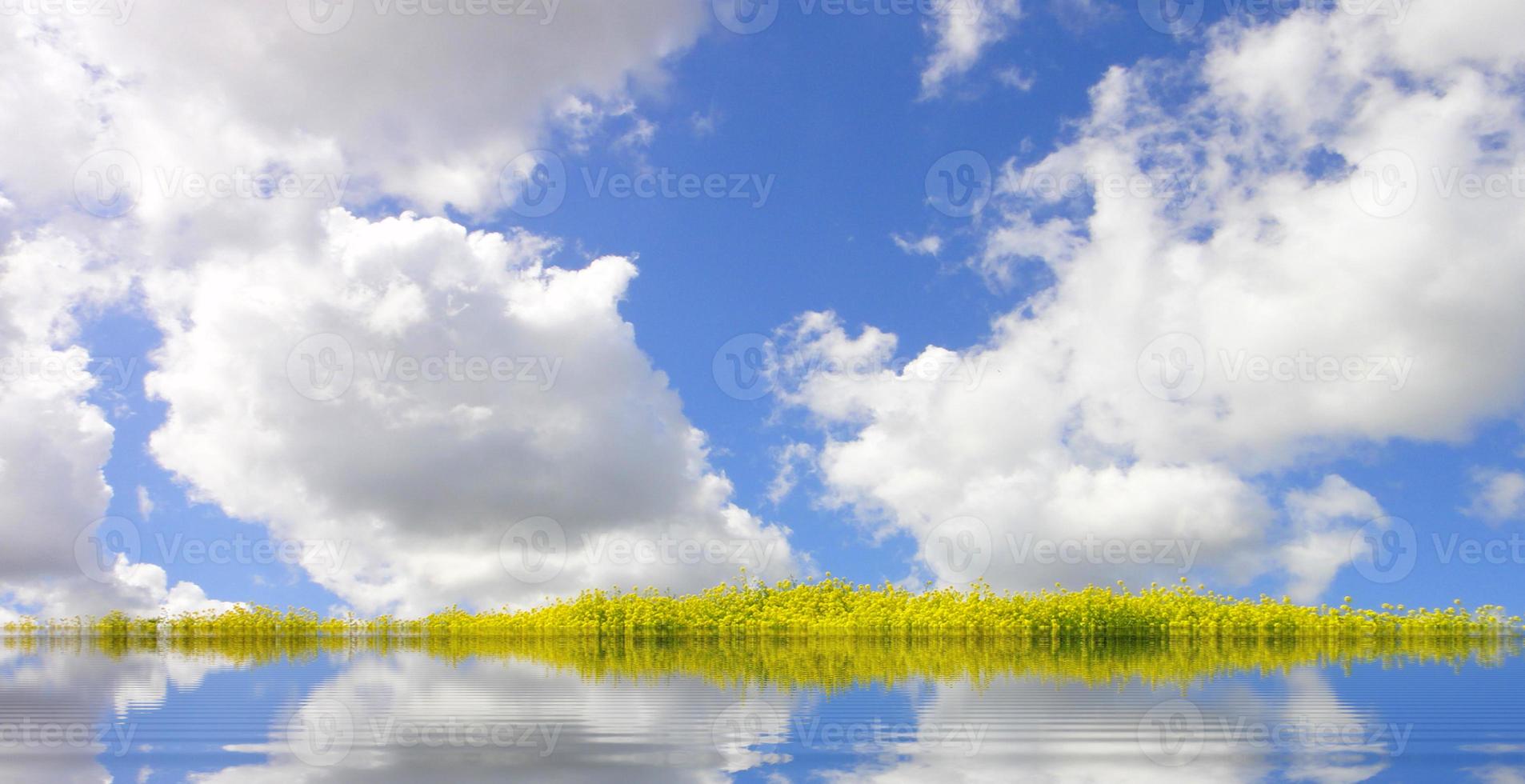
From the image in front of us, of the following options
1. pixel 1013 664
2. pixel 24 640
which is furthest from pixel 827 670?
pixel 24 640

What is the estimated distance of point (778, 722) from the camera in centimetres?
809

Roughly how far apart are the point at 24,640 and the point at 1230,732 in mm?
30676

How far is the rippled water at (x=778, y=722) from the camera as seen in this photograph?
6.43m

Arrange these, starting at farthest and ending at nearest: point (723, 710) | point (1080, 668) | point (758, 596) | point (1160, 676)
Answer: point (758, 596) < point (1080, 668) < point (1160, 676) < point (723, 710)

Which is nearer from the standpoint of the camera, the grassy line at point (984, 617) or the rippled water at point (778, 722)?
the rippled water at point (778, 722)

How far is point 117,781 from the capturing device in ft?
19.8

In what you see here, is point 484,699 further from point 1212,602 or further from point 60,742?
point 1212,602

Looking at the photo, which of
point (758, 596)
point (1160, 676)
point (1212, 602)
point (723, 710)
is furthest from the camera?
point (758, 596)

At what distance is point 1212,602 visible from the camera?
2377cm

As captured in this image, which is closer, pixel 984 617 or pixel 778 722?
pixel 778 722

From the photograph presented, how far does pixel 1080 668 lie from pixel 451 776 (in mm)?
10082

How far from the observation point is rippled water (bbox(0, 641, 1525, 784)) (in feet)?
21.1

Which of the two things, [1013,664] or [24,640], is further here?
[24,640]

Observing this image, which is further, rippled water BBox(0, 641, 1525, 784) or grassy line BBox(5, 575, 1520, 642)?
grassy line BBox(5, 575, 1520, 642)
